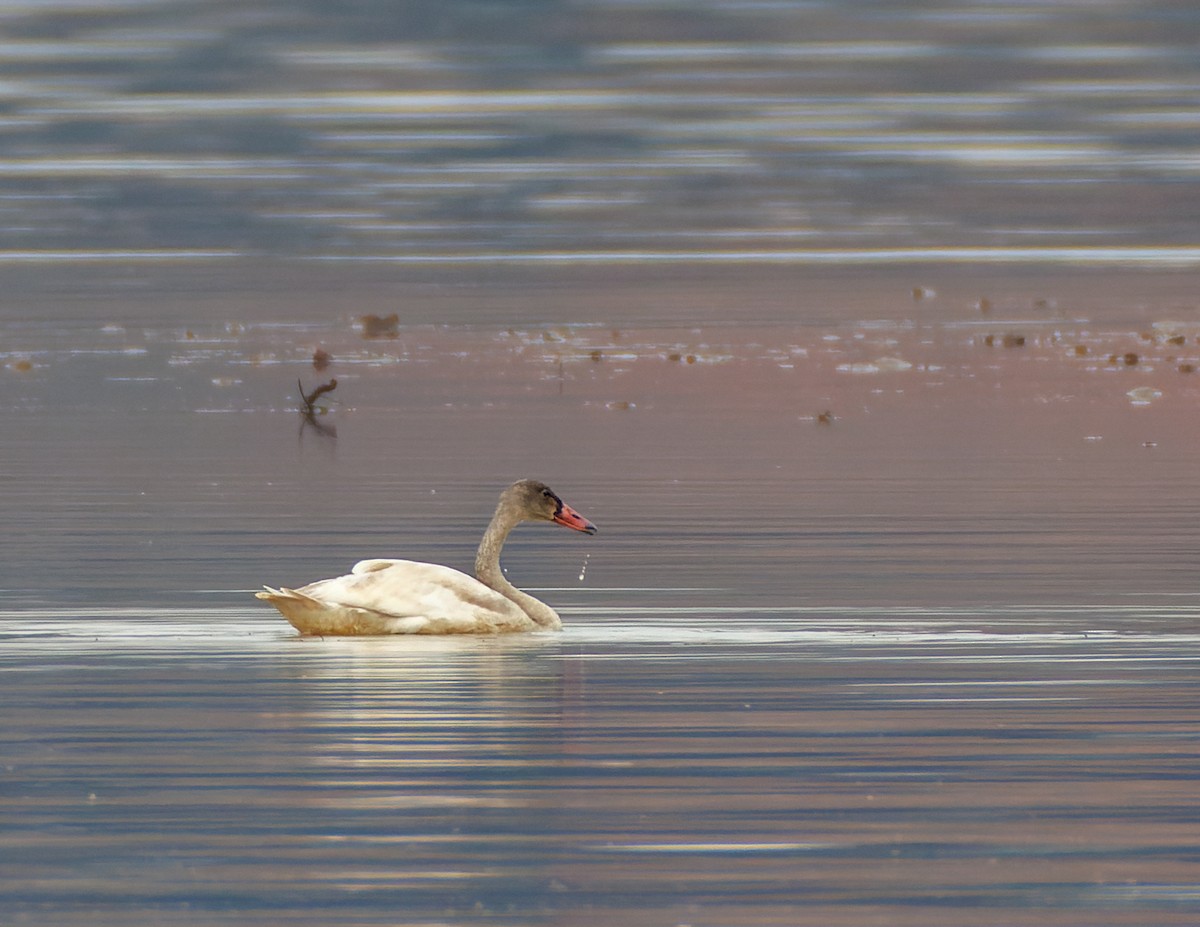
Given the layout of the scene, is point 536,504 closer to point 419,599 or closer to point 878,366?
point 419,599

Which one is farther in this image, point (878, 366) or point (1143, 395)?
point (878, 366)

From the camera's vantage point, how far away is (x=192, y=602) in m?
19.1

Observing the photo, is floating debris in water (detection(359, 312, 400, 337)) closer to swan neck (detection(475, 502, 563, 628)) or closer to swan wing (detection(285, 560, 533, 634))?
swan neck (detection(475, 502, 563, 628))

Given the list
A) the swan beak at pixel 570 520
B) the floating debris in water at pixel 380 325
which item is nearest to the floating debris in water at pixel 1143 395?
the floating debris in water at pixel 380 325

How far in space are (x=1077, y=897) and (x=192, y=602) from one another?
10397 mm

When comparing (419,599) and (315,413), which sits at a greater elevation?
(419,599)

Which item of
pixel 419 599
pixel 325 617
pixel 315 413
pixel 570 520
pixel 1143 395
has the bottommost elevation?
pixel 315 413

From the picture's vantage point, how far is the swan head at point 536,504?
62.3 ft

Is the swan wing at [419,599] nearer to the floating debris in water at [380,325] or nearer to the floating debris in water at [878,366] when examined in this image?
the floating debris in water at [878,366]

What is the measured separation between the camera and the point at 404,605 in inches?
681

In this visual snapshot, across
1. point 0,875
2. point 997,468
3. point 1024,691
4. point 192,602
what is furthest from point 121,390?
point 0,875

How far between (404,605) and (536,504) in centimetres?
198

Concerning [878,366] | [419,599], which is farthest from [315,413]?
[419,599]

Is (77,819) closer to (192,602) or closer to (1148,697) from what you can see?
(1148,697)
